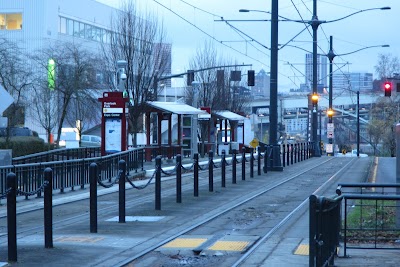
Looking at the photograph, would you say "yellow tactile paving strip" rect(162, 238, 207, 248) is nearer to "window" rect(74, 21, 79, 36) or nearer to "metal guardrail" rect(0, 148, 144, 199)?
"metal guardrail" rect(0, 148, 144, 199)

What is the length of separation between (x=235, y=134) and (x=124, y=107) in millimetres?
34110

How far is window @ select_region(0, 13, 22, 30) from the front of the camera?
71.6m

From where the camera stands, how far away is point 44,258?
12.0 meters

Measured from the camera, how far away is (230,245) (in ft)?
44.4

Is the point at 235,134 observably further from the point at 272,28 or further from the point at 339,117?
the point at 339,117

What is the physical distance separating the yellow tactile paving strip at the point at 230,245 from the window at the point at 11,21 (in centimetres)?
6072

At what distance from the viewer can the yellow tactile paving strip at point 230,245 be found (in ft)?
43.2

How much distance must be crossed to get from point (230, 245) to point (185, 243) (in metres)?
0.75

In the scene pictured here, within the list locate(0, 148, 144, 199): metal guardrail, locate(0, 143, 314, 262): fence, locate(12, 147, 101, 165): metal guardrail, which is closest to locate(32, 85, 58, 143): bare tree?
locate(12, 147, 101, 165): metal guardrail

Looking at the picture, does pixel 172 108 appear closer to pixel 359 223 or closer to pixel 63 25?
pixel 359 223

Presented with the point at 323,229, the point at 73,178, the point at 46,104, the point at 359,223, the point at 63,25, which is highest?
the point at 63,25

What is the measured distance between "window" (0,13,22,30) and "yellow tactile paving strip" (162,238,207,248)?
60227 mm

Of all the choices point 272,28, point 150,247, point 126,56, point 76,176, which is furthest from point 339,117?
point 150,247

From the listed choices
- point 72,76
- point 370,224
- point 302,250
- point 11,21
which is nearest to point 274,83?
point 72,76
